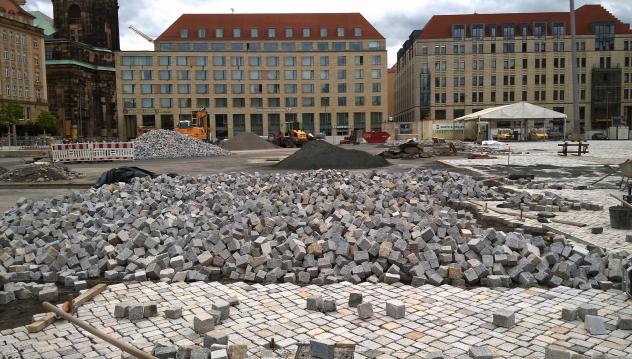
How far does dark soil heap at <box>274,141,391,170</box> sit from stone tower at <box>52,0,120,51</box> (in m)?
104

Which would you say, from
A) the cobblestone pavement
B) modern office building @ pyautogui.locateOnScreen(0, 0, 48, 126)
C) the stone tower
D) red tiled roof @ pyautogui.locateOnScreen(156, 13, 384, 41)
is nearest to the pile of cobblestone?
the cobblestone pavement

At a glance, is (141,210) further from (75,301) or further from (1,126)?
(1,126)

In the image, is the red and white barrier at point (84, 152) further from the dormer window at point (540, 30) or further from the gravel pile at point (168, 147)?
the dormer window at point (540, 30)

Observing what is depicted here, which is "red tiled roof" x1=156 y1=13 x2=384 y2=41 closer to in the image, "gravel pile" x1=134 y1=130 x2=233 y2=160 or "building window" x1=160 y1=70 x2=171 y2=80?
"building window" x1=160 y1=70 x2=171 y2=80

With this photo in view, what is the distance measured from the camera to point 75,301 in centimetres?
487

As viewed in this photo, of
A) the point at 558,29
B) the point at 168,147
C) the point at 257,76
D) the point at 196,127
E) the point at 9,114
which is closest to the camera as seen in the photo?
the point at 168,147

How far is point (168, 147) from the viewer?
35188 millimetres

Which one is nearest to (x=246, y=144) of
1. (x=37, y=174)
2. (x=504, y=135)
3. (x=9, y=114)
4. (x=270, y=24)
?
(x=37, y=174)

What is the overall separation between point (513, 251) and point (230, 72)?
87.7 m

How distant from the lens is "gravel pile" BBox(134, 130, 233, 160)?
33.7m

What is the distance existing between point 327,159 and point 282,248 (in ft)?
47.8

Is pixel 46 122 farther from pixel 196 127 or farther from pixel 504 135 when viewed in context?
pixel 504 135

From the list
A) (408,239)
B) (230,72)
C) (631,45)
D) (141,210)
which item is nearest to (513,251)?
(408,239)

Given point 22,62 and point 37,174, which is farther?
point 22,62
